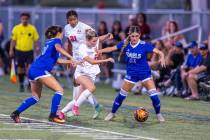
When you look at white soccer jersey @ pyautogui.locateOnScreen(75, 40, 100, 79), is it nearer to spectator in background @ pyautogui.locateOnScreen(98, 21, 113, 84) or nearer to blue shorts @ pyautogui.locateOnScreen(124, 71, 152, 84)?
blue shorts @ pyautogui.locateOnScreen(124, 71, 152, 84)

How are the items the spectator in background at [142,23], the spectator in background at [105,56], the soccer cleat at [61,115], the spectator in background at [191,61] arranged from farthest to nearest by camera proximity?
the spectator in background at [105,56] → the spectator in background at [142,23] → the spectator in background at [191,61] → the soccer cleat at [61,115]

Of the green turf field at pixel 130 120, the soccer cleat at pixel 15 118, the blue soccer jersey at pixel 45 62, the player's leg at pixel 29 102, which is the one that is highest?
the blue soccer jersey at pixel 45 62

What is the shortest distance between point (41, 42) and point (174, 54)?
344 inches

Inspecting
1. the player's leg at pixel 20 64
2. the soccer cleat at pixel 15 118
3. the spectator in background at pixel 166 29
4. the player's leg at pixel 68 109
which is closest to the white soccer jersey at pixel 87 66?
the player's leg at pixel 68 109

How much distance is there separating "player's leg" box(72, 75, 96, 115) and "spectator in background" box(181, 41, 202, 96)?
597 cm

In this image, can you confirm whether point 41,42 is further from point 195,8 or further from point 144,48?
point 144,48

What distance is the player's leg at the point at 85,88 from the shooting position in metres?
16.7

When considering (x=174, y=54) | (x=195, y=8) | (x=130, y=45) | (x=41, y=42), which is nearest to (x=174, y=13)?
(x=195, y=8)

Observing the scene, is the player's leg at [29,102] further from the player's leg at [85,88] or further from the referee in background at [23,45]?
the referee in background at [23,45]

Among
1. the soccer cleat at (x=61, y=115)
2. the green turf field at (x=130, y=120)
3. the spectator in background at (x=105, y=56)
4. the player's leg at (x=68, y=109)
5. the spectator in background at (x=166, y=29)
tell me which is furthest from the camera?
the spectator in background at (x=105, y=56)

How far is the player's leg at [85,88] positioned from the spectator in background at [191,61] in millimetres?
5967

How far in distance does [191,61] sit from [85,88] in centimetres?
623

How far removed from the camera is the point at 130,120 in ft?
56.0

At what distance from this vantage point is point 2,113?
58.1 ft
